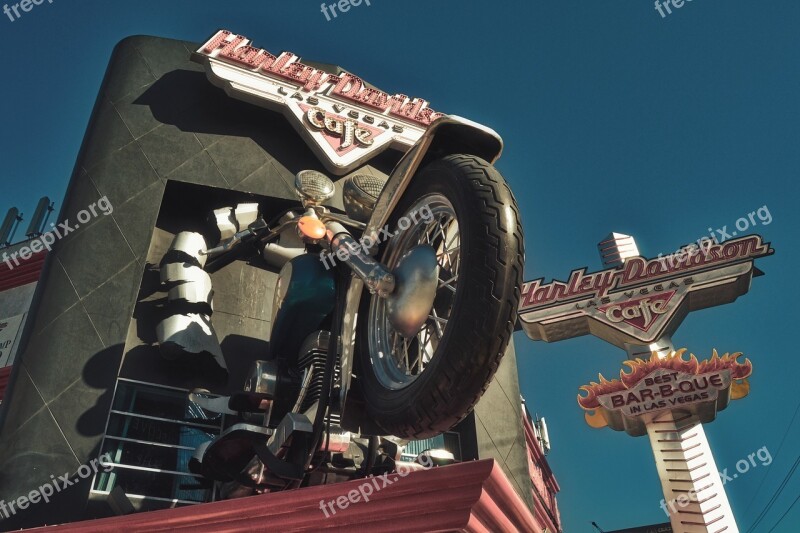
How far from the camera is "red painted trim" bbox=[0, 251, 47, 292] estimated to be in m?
10.7

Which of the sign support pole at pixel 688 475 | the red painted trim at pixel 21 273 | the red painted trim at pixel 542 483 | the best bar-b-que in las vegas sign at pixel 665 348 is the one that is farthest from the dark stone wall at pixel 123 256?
the red painted trim at pixel 542 483

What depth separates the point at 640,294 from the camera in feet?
43.3

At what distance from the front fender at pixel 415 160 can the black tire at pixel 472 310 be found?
0.34 m

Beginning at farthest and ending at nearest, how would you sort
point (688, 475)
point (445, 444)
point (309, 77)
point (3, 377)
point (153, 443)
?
point (688, 475) → point (3, 377) → point (309, 77) → point (445, 444) → point (153, 443)

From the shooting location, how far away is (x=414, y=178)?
328 centimetres

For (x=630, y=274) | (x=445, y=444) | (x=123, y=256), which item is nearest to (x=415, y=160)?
(x=123, y=256)

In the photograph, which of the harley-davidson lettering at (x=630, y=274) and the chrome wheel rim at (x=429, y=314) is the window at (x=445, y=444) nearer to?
the chrome wheel rim at (x=429, y=314)

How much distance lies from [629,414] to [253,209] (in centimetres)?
837

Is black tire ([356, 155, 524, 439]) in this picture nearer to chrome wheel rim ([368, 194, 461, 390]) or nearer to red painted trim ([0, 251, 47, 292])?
chrome wheel rim ([368, 194, 461, 390])

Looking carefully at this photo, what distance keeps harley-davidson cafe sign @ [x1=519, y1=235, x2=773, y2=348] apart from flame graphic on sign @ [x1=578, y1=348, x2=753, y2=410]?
51 centimetres

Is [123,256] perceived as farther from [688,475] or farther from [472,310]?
[688,475]

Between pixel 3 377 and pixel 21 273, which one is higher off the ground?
pixel 21 273

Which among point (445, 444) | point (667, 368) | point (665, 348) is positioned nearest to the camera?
point (445, 444)

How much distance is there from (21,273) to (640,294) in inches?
429
